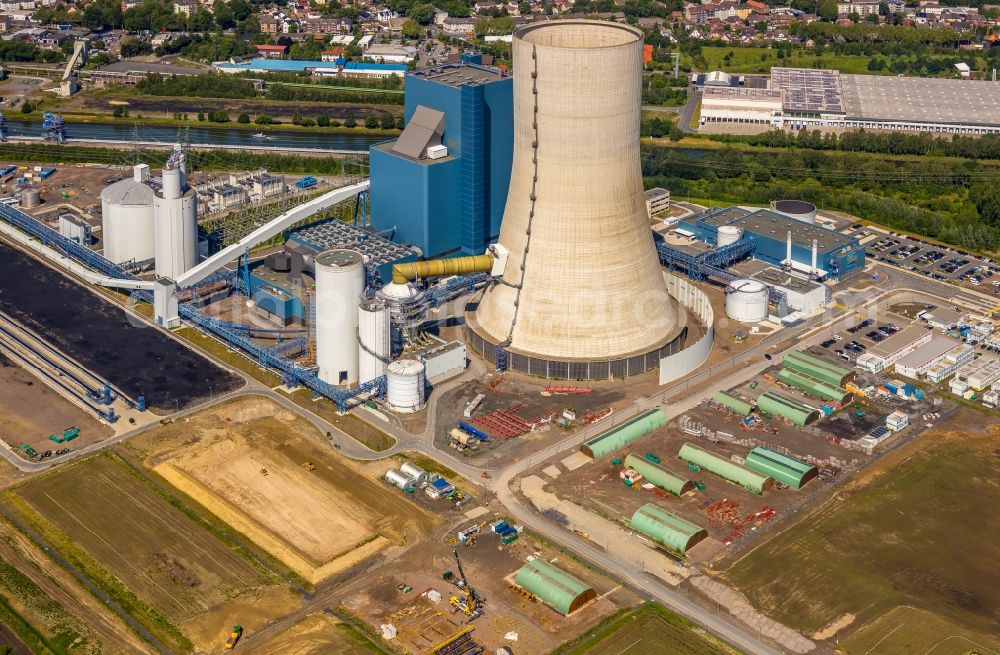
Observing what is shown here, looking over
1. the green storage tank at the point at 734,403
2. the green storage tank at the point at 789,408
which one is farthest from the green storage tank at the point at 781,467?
the green storage tank at the point at 734,403

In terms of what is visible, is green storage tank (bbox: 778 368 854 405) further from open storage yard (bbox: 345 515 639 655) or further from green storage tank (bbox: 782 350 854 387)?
open storage yard (bbox: 345 515 639 655)

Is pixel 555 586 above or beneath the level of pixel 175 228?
beneath

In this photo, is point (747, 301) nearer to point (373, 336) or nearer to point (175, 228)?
point (373, 336)

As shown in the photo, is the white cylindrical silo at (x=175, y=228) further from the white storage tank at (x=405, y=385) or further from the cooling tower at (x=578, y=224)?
the cooling tower at (x=578, y=224)

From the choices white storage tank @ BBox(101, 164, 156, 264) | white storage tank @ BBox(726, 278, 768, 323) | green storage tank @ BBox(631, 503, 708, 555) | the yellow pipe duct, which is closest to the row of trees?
white storage tank @ BBox(726, 278, 768, 323)

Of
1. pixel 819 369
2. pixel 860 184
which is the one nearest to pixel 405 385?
pixel 819 369
